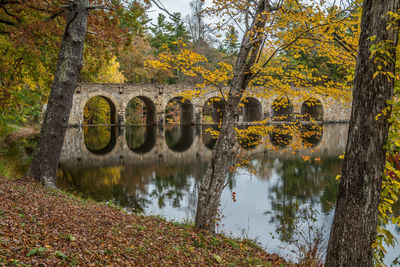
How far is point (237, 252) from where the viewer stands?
502cm

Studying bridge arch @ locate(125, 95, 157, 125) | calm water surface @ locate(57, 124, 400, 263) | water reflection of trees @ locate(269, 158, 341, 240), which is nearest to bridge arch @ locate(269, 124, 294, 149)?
calm water surface @ locate(57, 124, 400, 263)

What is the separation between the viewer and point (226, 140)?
512cm

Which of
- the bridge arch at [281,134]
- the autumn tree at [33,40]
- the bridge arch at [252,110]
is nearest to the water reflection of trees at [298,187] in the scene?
the bridge arch at [281,134]

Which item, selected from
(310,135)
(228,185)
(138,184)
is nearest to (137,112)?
(138,184)

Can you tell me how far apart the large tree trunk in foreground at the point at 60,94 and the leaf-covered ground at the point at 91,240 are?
595mm

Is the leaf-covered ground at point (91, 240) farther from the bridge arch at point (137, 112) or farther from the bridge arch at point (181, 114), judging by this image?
the bridge arch at point (137, 112)

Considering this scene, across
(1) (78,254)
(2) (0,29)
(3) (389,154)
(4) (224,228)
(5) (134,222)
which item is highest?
(2) (0,29)

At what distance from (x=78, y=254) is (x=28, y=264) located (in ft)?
1.86

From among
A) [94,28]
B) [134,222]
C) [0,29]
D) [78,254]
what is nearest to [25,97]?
[0,29]

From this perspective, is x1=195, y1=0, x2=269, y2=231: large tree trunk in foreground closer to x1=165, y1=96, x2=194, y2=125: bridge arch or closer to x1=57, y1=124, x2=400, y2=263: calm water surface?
x1=57, y1=124, x2=400, y2=263: calm water surface

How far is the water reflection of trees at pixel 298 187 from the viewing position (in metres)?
7.80

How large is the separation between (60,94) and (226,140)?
3.71 metres

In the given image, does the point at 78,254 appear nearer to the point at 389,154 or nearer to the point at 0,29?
the point at 389,154

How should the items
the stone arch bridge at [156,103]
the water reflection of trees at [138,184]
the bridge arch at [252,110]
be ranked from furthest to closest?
1. the bridge arch at [252,110]
2. the stone arch bridge at [156,103]
3. the water reflection of trees at [138,184]
